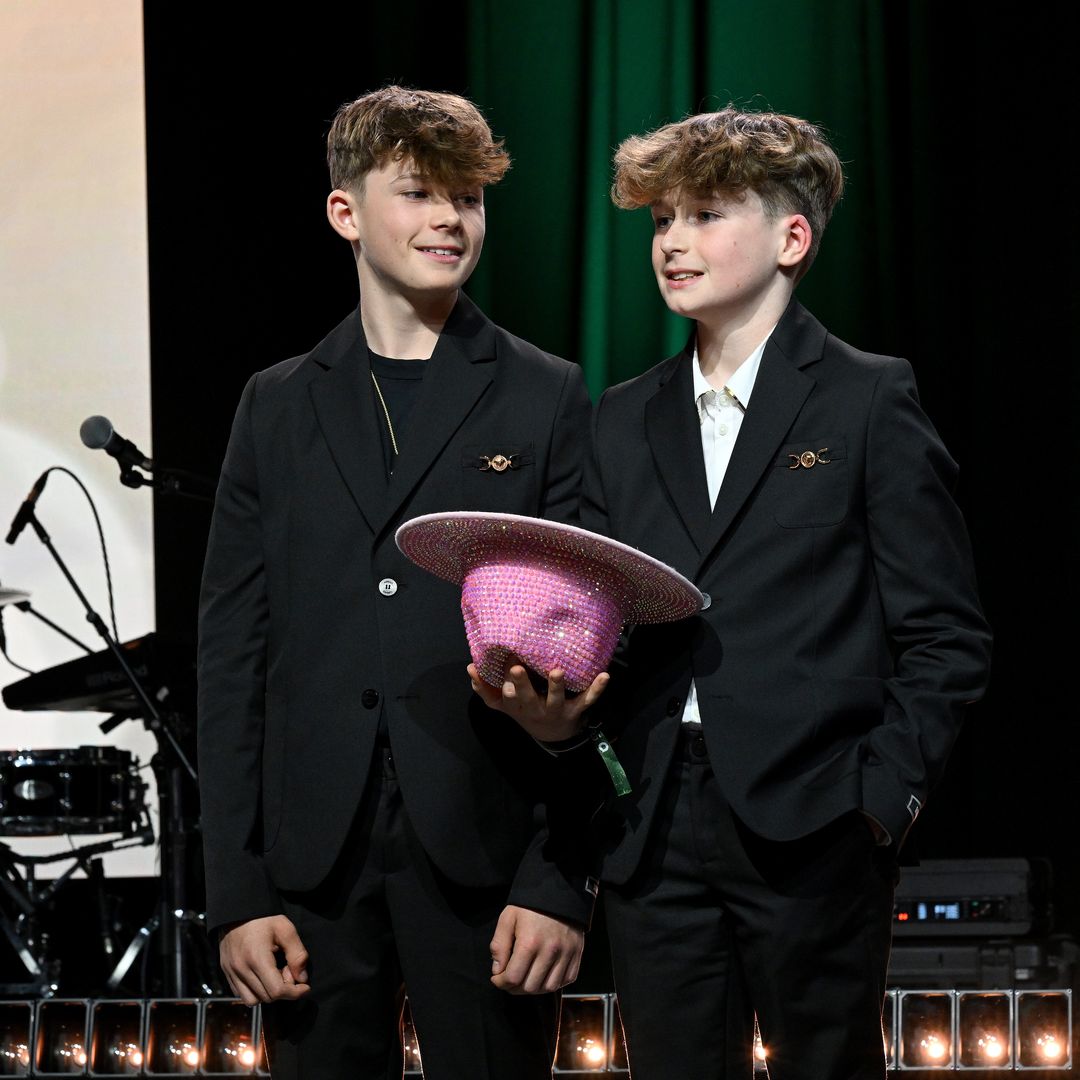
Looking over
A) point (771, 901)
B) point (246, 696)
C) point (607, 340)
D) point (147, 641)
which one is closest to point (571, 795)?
point (771, 901)

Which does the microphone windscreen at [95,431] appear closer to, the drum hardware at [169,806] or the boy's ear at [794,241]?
the drum hardware at [169,806]

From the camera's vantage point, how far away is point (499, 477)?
194cm

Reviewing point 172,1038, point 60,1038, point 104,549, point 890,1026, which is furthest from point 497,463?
point 104,549

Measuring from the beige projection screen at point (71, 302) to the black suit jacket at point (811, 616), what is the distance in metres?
2.87

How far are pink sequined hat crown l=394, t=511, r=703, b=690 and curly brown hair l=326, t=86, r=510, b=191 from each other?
60 centimetres

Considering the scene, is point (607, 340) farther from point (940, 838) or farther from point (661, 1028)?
point (661, 1028)

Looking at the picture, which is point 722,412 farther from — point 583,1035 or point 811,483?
point 583,1035

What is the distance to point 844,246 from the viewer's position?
13.5ft

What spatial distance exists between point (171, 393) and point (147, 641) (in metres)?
0.94

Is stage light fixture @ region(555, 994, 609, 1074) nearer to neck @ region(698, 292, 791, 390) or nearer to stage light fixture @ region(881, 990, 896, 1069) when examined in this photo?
stage light fixture @ region(881, 990, 896, 1069)

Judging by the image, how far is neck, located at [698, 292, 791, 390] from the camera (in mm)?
1971

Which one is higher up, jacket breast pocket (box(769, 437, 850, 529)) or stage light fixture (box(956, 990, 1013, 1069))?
jacket breast pocket (box(769, 437, 850, 529))

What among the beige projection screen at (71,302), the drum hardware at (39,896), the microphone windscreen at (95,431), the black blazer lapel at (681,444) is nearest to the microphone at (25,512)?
the microphone windscreen at (95,431)

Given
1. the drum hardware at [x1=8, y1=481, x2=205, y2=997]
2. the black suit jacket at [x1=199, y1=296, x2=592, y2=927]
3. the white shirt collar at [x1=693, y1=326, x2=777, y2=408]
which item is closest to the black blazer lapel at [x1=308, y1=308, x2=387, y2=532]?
the black suit jacket at [x1=199, y1=296, x2=592, y2=927]
